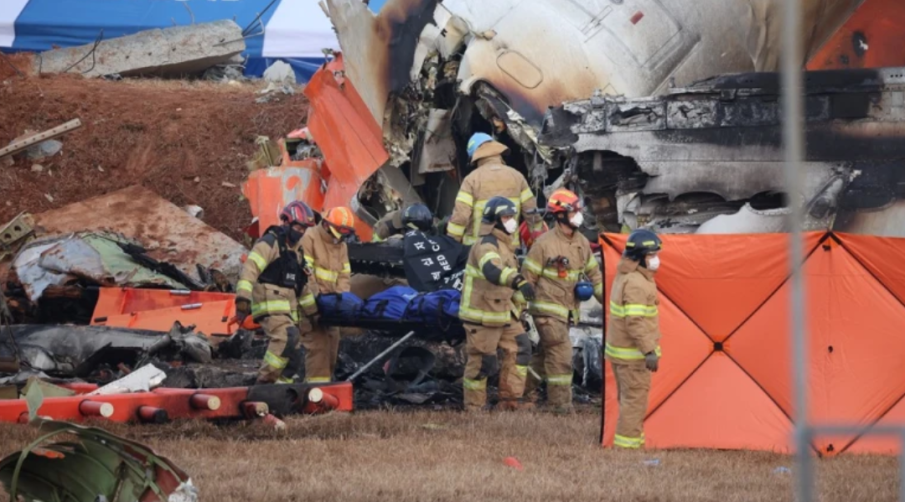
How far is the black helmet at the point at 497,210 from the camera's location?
892 cm

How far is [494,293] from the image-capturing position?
888 cm

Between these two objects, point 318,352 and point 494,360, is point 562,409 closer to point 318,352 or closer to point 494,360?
point 494,360

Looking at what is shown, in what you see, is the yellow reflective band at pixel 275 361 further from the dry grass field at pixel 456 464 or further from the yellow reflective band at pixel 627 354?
the yellow reflective band at pixel 627 354

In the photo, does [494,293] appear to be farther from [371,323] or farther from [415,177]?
[415,177]

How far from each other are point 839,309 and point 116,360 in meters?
5.53

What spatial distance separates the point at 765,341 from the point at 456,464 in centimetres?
212

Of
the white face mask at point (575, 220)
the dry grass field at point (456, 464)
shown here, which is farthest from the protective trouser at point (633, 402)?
the white face mask at point (575, 220)

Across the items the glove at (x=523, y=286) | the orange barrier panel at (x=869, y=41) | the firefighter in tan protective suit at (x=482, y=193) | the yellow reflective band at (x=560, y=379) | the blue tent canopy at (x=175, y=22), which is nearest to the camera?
the glove at (x=523, y=286)

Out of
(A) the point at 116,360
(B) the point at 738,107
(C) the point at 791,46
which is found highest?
(B) the point at 738,107

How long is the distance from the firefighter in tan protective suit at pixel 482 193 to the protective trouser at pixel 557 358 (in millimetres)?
1324

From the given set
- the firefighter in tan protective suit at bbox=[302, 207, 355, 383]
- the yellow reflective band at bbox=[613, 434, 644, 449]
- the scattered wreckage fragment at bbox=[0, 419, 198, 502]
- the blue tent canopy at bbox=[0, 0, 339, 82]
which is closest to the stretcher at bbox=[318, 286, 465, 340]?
the firefighter in tan protective suit at bbox=[302, 207, 355, 383]

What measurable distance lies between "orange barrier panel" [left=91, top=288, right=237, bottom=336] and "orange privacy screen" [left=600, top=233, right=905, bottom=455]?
4.81 m

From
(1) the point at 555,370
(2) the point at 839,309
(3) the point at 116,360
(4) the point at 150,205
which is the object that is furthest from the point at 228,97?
(2) the point at 839,309

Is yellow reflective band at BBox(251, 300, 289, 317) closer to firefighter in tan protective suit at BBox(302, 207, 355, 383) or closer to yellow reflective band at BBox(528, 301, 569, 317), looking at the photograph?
firefighter in tan protective suit at BBox(302, 207, 355, 383)
